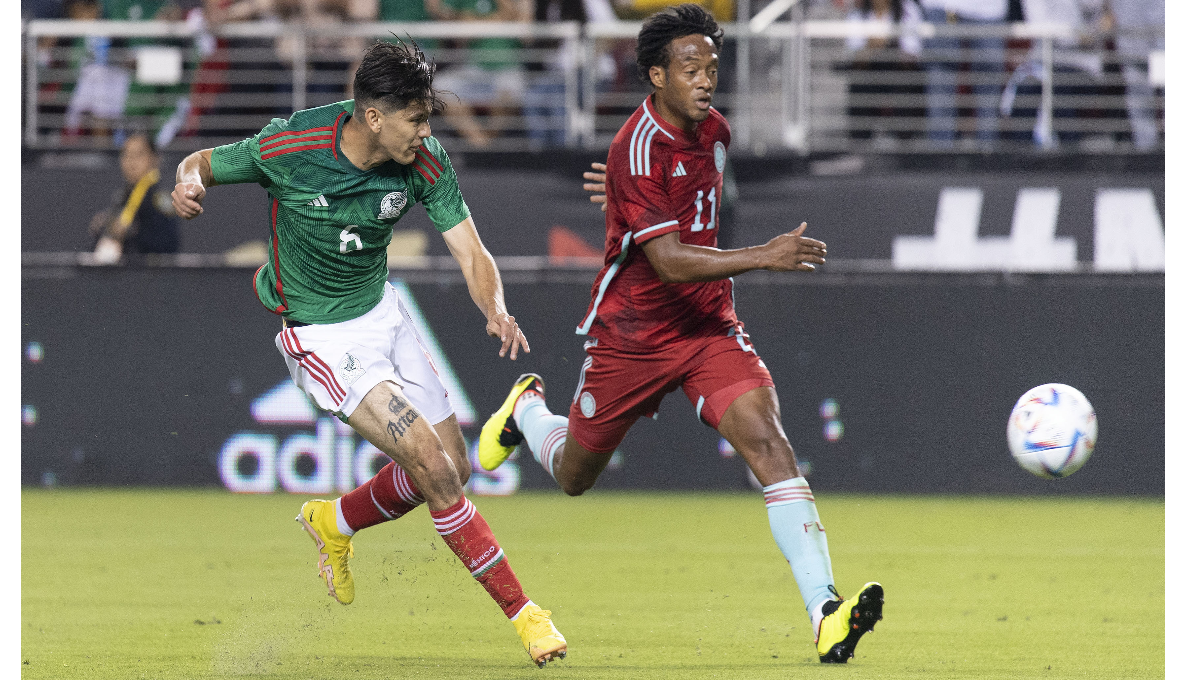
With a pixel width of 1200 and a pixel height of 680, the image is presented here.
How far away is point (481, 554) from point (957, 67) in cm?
845

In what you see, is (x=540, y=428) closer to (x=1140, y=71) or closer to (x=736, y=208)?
(x=736, y=208)

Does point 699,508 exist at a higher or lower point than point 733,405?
lower

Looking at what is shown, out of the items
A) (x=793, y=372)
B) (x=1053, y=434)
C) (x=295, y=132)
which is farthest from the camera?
(x=793, y=372)

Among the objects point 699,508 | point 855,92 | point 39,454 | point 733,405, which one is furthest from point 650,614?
point 855,92

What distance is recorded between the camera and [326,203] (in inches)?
233

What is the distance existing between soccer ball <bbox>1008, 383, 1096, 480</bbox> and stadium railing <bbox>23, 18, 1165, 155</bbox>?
6.05 metres

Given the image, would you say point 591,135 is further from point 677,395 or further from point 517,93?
point 677,395

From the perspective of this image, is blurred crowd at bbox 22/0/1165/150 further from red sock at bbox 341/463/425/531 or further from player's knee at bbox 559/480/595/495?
red sock at bbox 341/463/425/531

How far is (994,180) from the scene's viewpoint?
12.4 meters

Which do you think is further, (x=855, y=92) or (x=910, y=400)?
(x=855, y=92)

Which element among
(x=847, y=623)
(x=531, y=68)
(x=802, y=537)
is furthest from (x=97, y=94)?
(x=847, y=623)

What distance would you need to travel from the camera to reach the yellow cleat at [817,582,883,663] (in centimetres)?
524

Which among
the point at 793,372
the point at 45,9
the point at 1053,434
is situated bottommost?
the point at 793,372

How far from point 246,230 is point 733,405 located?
7.70m
